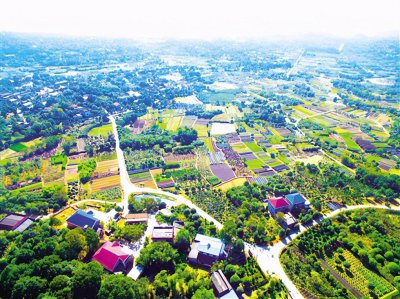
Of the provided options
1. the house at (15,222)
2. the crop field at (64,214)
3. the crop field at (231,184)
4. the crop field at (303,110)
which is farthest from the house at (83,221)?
the crop field at (303,110)

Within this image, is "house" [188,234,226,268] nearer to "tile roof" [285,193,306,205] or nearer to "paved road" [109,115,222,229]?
"paved road" [109,115,222,229]

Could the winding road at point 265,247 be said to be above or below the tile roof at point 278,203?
below

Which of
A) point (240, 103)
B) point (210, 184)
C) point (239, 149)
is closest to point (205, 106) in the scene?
point (240, 103)

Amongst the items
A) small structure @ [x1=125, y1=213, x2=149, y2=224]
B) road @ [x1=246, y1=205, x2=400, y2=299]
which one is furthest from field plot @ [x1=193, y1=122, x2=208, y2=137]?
road @ [x1=246, y1=205, x2=400, y2=299]

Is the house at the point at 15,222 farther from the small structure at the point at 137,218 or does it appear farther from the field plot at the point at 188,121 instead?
the field plot at the point at 188,121

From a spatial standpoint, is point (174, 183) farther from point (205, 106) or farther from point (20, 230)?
point (205, 106)


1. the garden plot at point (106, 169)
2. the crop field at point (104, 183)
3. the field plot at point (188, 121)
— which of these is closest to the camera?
the crop field at point (104, 183)

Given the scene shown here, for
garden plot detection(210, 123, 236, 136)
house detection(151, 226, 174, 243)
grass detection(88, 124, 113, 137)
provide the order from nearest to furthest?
1. house detection(151, 226, 174, 243)
2. grass detection(88, 124, 113, 137)
3. garden plot detection(210, 123, 236, 136)
